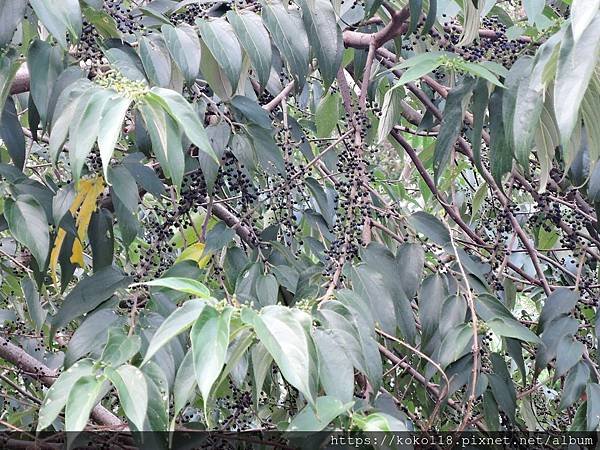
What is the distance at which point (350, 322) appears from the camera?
91 cm

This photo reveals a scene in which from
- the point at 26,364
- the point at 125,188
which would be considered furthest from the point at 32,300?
the point at 125,188

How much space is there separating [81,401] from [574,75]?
538mm

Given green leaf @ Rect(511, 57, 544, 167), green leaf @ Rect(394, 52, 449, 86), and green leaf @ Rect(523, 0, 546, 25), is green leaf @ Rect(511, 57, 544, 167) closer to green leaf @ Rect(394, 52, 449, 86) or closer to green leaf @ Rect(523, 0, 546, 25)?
green leaf @ Rect(394, 52, 449, 86)

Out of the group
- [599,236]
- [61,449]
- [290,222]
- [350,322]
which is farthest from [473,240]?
[61,449]

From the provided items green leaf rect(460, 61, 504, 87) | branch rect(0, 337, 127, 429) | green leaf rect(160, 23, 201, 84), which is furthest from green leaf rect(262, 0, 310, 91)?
branch rect(0, 337, 127, 429)

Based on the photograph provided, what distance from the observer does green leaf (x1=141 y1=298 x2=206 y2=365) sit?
75cm

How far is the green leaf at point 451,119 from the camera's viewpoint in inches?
48.1

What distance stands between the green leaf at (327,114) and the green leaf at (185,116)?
858 millimetres

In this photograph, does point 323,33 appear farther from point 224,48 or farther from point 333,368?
point 333,368

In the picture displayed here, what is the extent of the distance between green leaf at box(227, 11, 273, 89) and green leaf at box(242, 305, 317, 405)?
44cm

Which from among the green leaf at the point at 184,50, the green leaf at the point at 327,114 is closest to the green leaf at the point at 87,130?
the green leaf at the point at 184,50

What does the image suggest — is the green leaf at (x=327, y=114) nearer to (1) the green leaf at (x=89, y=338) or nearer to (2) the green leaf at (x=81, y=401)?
(1) the green leaf at (x=89, y=338)

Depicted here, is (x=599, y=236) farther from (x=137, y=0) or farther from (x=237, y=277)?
(x=137, y=0)

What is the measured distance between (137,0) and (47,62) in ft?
2.40
